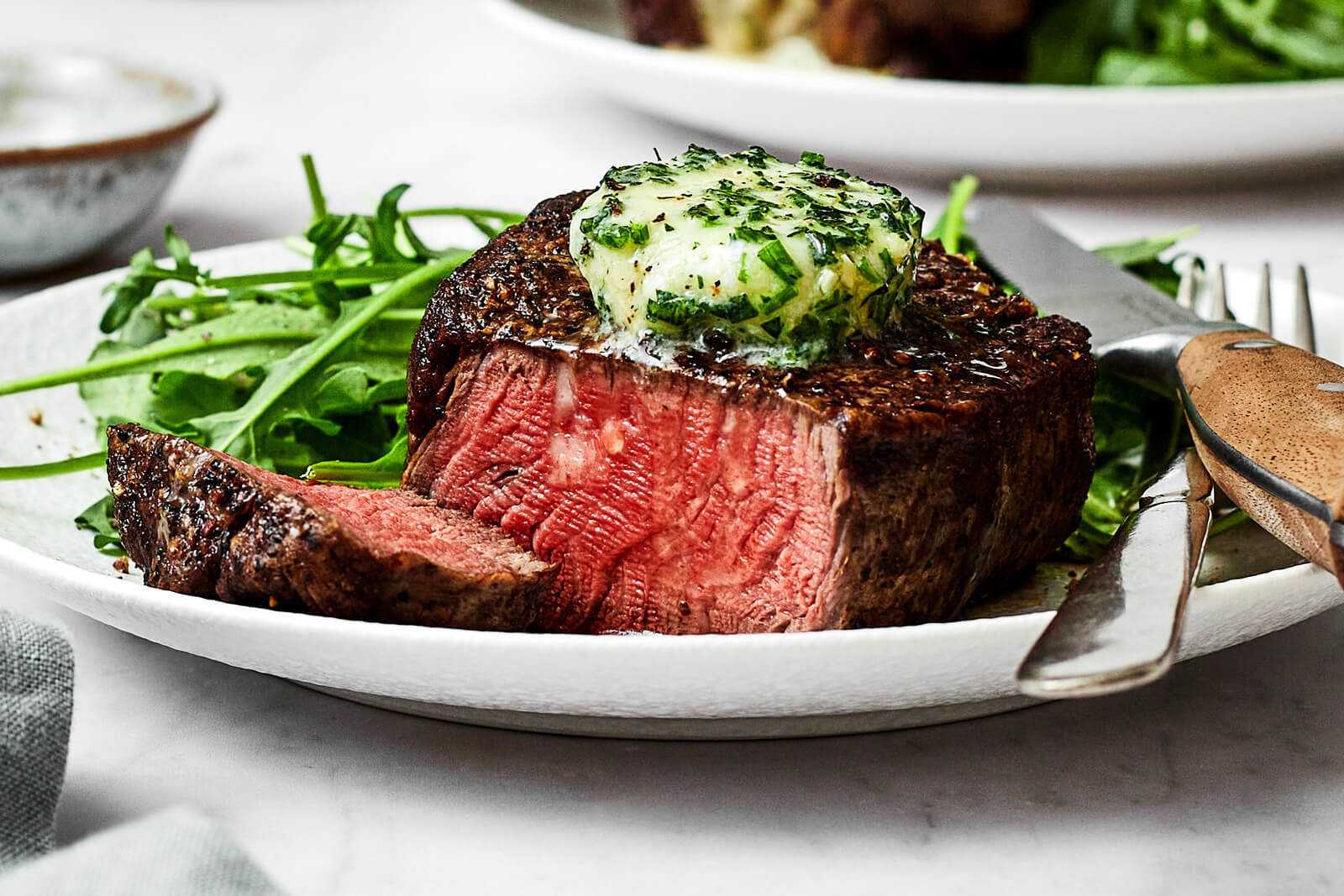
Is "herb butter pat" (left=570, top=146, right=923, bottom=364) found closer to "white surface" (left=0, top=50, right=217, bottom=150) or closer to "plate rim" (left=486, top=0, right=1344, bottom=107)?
"plate rim" (left=486, top=0, right=1344, bottom=107)

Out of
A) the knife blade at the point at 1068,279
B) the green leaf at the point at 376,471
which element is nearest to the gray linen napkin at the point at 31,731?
the green leaf at the point at 376,471

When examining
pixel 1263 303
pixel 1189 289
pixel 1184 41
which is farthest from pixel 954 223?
pixel 1184 41

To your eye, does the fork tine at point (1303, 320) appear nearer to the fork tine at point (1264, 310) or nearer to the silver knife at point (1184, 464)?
the fork tine at point (1264, 310)

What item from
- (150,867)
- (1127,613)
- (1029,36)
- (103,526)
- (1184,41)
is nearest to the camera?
(150,867)

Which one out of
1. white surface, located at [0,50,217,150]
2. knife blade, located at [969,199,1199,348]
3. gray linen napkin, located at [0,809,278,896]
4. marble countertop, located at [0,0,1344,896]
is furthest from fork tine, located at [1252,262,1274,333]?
white surface, located at [0,50,217,150]

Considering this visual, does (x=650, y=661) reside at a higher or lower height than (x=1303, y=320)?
higher

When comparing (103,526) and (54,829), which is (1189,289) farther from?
(54,829)

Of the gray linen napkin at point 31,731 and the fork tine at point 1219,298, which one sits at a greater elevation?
the fork tine at point 1219,298
